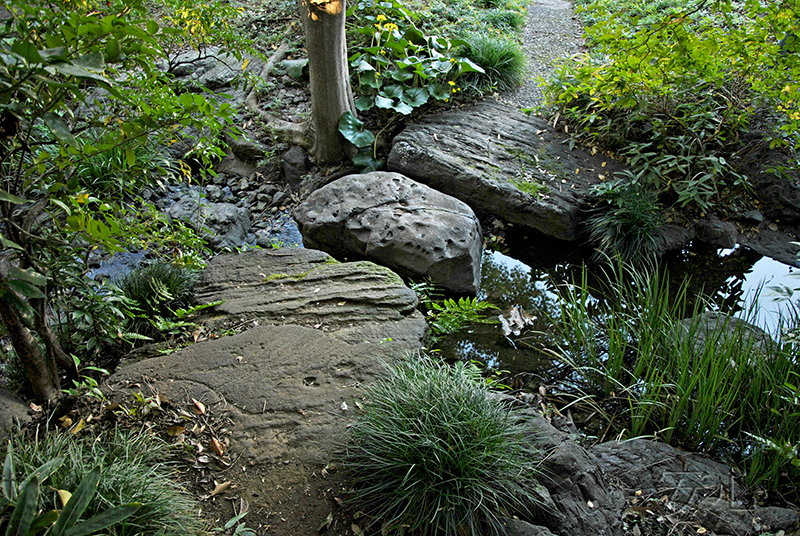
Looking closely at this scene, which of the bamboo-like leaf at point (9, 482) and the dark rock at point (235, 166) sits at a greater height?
the bamboo-like leaf at point (9, 482)

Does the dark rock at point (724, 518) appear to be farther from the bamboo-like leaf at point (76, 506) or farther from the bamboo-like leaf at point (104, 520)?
the bamboo-like leaf at point (76, 506)

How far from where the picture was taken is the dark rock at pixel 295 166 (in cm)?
579

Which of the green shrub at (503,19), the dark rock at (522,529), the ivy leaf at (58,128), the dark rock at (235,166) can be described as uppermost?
the ivy leaf at (58,128)

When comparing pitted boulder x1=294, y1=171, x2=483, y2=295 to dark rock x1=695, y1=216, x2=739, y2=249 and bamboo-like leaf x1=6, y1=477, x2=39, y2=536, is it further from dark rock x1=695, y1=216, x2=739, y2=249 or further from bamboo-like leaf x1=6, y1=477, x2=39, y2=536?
bamboo-like leaf x1=6, y1=477, x2=39, y2=536

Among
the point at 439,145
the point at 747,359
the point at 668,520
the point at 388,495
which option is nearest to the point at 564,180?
the point at 439,145

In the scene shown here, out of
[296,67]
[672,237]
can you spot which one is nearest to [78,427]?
[672,237]

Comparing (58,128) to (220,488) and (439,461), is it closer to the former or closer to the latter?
(220,488)

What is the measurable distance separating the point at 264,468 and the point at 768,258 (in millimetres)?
4891

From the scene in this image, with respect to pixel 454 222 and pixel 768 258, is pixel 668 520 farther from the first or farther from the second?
pixel 768 258

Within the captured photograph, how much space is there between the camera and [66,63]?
134 cm

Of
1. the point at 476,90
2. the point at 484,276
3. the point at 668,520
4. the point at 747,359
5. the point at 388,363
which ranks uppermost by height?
the point at 476,90

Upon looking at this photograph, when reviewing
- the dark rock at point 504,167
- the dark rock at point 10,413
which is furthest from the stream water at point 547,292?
the dark rock at point 10,413

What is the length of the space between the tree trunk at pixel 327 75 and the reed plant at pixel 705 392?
129 inches

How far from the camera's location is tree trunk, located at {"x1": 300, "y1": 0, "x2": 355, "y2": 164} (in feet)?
15.8
